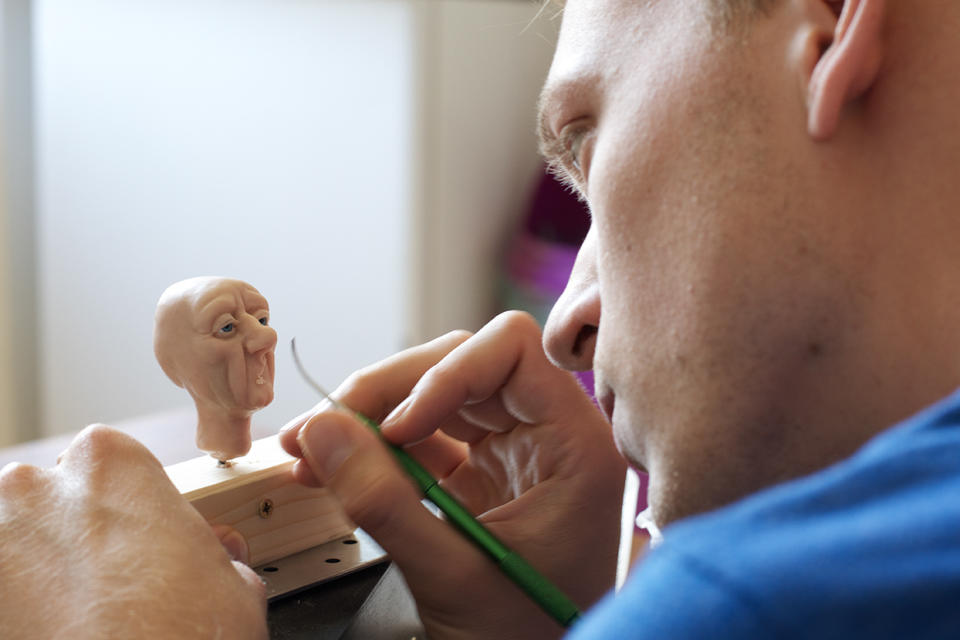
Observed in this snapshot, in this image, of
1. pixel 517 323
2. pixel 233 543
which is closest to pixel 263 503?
pixel 233 543

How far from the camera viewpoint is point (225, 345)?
826 millimetres

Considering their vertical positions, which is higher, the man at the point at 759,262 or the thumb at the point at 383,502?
the man at the point at 759,262

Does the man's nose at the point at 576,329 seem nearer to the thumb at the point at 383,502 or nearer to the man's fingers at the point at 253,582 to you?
the thumb at the point at 383,502

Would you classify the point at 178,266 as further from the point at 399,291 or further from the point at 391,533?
the point at 391,533

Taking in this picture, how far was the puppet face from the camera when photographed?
820mm

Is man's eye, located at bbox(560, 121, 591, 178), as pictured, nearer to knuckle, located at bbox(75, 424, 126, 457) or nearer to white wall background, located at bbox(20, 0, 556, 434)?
A: knuckle, located at bbox(75, 424, 126, 457)

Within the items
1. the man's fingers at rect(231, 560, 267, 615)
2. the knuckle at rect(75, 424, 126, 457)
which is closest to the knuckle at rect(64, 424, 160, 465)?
the knuckle at rect(75, 424, 126, 457)

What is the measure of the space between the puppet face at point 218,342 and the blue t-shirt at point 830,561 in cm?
50

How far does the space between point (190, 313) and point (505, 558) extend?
12.6 inches

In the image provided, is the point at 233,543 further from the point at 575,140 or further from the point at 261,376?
the point at 575,140

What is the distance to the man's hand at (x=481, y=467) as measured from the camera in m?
0.74

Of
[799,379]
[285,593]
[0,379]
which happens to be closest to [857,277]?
[799,379]

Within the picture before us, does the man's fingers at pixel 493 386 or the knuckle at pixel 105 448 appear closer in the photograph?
the knuckle at pixel 105 448

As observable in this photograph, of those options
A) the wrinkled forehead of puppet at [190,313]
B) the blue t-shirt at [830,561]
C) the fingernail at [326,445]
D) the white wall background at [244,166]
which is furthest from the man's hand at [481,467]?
the white wall background at [244,166]
